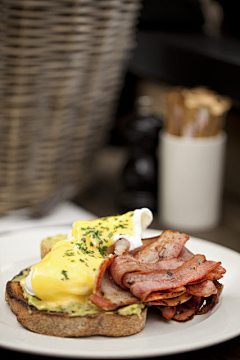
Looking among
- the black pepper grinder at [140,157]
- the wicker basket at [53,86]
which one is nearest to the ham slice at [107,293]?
the wicker basket at [53,86]

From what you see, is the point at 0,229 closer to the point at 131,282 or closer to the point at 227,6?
the point at 131,282

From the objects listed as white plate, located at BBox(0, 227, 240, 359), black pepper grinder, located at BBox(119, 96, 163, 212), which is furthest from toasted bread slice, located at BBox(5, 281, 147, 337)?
black pepper grinder, located at BBox(119, 96, 163, 212)

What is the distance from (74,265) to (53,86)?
0.61 meters

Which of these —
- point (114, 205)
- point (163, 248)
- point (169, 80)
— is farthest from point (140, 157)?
point (163, 248)

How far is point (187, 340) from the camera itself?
26.1 inches

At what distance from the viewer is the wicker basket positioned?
3.67 ft

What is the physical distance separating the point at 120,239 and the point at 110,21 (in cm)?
64

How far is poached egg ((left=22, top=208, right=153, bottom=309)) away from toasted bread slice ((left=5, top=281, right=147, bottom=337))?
0.08ft

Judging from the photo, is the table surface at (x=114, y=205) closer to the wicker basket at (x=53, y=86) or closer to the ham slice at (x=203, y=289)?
the wicker basket at (x=53, y=86)

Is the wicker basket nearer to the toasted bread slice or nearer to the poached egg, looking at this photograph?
the poached egg

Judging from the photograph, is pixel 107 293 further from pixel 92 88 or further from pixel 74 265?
pixel 92 88

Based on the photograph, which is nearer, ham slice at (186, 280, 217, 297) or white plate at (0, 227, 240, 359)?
white plate at (0, 227, 240, 359)

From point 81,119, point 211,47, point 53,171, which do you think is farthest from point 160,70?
point 53,171

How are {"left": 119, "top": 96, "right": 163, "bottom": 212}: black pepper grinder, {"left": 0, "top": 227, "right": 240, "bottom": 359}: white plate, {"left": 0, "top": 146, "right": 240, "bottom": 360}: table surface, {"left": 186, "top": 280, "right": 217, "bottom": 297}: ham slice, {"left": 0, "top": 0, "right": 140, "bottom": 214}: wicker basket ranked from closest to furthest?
{"left": 0, "top": 227, "right": 240, "bottom": 359}: white plate < {"left": 186, "top": 280, "right": 217, "bottom": 297}: ham slice < {"left": 0, "top": 0, "right": 140, "bottom": 214}: wicker basket < {"left": 0, "top": 146, "right": 240, "bottom": 360}: table surface < {"left": 119, "top": 96, "right": 163, "bottom": 212}: black pepper grinder
